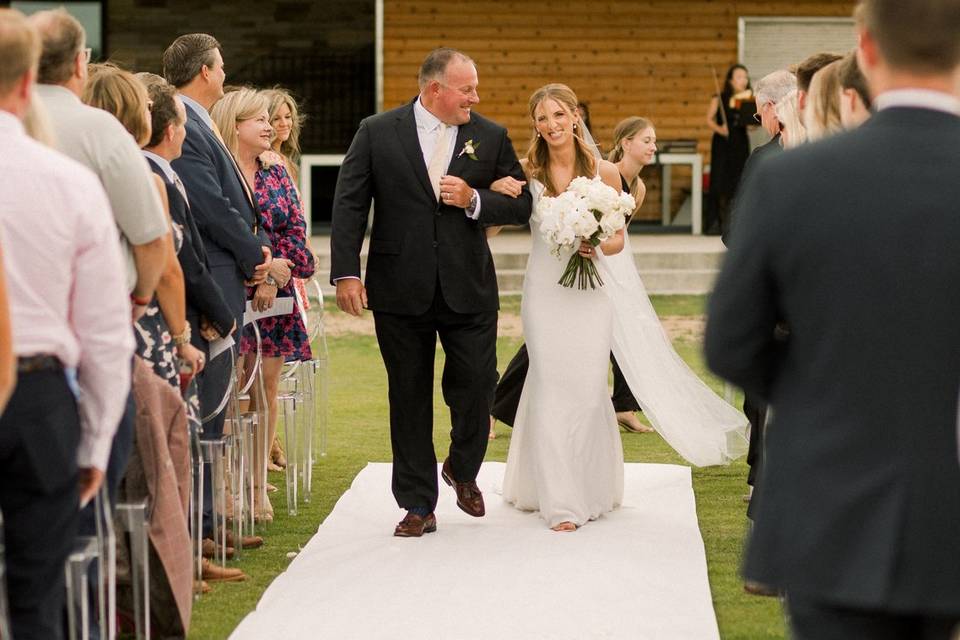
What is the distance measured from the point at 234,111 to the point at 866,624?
506 cm

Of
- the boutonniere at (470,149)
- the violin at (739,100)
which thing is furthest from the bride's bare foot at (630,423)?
the violin at (739,100)

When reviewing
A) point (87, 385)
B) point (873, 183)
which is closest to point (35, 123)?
point (87, 385)

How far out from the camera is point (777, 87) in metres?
6.62

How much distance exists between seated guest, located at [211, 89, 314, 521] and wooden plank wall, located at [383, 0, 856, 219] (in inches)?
571

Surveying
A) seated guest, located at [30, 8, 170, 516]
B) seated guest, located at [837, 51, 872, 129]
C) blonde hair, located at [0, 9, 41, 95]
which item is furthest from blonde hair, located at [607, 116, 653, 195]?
blonde hair, located at [0, 9, 41, 95]

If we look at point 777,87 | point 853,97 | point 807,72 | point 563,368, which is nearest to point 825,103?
point 853,97

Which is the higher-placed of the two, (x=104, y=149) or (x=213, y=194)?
(x=104, y=149)

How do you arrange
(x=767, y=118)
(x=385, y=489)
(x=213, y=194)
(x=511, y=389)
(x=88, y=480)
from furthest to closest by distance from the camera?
(x=511, y=389) → (x=385, y=489) → (x=767, y=118) → (x=213, y=194) → (x=88, y=480)

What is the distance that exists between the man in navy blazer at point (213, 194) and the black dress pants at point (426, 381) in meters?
0.74

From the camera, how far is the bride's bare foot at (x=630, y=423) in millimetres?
10352

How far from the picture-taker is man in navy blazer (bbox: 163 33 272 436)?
629cm

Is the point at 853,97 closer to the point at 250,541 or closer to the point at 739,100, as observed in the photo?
the point at 250,541

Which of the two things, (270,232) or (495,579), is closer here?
(495,579)

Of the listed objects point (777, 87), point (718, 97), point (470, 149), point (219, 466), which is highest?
point (777, 87)
